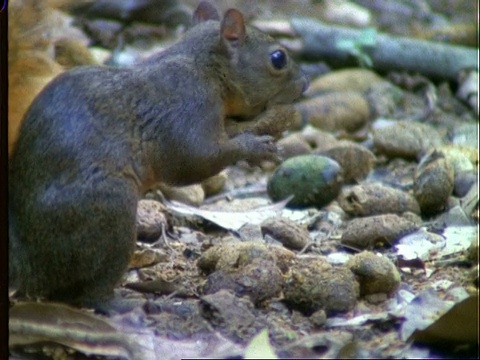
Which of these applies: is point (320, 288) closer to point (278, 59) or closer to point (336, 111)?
point (278, 59)

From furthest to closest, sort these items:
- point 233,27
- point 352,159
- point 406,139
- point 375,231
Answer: point 406,139
point 352,159
point 233,27
point 375,231

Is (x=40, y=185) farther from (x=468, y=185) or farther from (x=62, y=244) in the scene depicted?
(x=468, y=185)

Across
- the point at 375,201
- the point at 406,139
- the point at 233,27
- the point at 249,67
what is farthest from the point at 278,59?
the point at 406,139

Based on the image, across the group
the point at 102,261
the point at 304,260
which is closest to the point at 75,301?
the point at 102,261

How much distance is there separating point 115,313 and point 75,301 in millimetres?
192

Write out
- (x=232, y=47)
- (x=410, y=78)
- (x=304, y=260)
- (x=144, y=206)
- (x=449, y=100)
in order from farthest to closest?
(x=410, y=78)
(x=449, y=100)
(x=144, y=206)
(x=232, y=47)
(x=304, y=260)

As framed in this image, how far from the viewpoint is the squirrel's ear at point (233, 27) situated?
2.39m

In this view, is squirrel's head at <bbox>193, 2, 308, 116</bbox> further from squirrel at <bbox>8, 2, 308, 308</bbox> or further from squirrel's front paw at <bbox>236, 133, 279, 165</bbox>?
squirrel's front paw at <bbox>236, 133, 279, 165</bbox>

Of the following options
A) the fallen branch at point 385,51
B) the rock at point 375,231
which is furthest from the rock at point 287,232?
the fallen branch at point 385,51

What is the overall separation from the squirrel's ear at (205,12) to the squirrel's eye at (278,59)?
0.21 meters

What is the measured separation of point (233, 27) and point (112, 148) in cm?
43

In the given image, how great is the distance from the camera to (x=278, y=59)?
2.63m

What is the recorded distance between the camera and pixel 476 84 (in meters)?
4.42

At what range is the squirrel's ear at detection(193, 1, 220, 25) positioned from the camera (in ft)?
8.14
